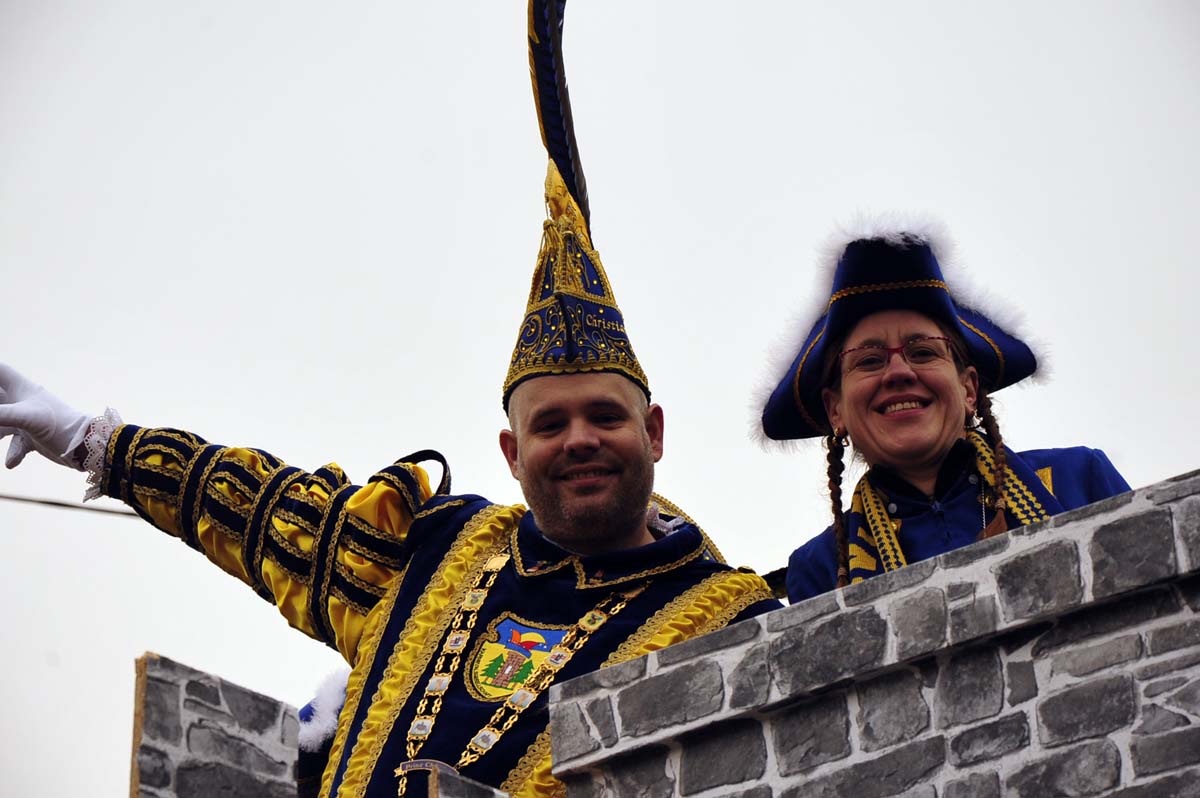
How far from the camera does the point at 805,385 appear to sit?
6961 mm

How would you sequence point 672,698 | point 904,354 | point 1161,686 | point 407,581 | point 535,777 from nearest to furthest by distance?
1. point 1161,686
2. point 672,698
3. point 535,777
4. point 904,354
5. point 407,581

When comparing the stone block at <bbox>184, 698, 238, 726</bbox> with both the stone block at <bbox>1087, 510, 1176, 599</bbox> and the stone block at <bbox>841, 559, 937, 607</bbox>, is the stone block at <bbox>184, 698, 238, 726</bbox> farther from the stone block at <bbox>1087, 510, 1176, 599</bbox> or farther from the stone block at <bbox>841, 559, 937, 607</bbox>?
the stone block at <bbox>1087, 510, 1176, 599</bbox>

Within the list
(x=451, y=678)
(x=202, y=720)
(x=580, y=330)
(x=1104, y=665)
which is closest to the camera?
(x=1104, y=665)

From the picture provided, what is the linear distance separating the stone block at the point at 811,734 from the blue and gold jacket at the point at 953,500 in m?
0.92

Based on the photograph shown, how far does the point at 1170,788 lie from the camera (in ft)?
16.3

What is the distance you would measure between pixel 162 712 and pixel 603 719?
118cm

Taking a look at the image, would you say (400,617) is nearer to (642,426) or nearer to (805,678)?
(642,426)

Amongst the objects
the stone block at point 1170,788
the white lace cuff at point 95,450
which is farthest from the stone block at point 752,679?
the white lace cuff at point 95,450

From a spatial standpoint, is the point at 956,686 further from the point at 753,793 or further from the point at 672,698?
the point at 672,698

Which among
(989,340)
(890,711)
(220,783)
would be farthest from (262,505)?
(890,711)

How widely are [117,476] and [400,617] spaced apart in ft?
4.26

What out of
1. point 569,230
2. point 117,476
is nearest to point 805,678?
point 569,230

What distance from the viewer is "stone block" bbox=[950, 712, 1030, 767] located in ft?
17.1

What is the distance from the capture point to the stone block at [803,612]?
5.61m
